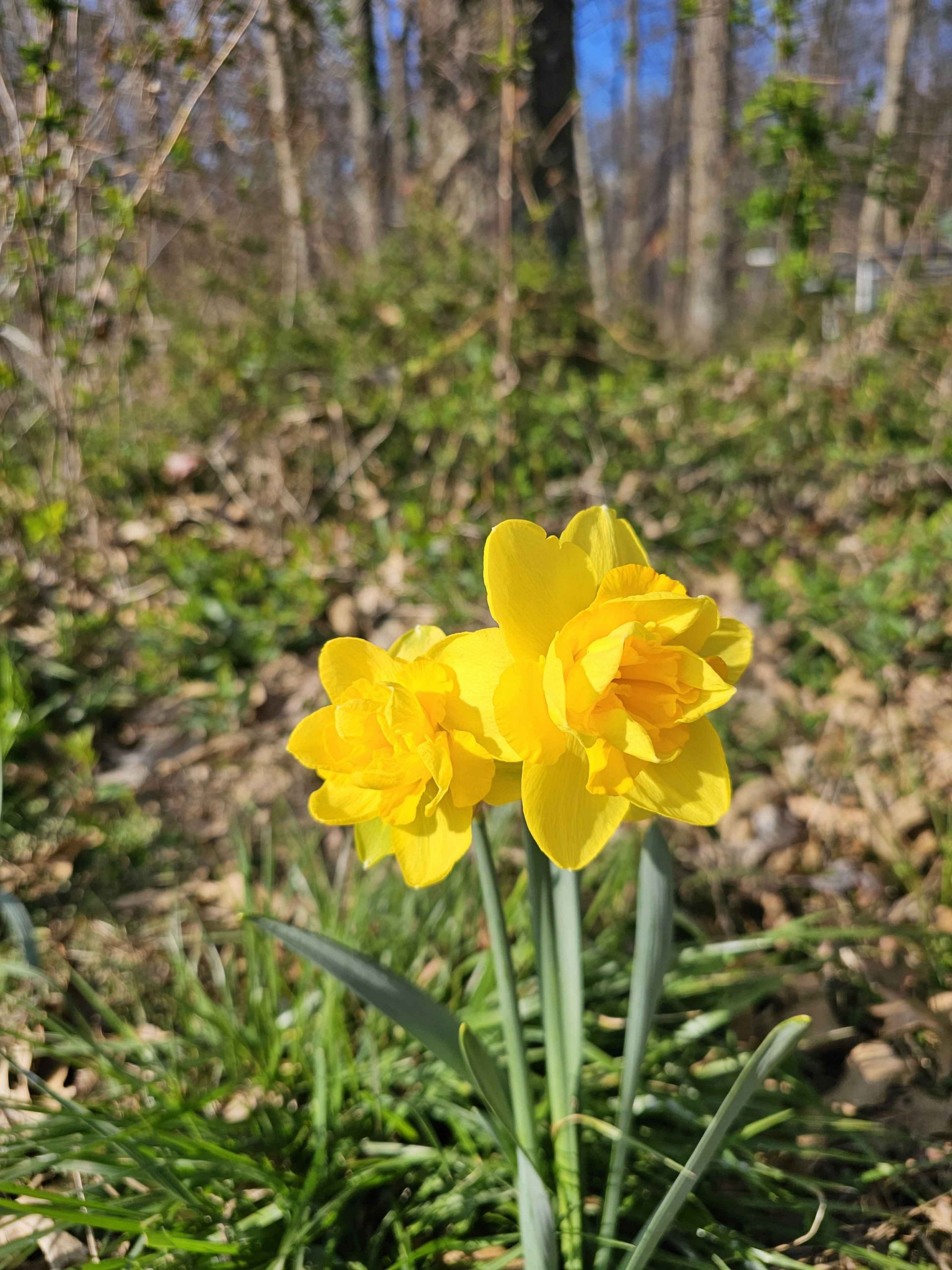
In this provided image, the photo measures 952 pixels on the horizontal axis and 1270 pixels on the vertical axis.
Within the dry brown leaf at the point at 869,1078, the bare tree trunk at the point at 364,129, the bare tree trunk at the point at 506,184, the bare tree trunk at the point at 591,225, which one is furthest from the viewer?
the bare tree trunk at the point at 591,225

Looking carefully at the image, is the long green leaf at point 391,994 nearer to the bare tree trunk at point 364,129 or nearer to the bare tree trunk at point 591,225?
the bare tree trunk at point 591,225

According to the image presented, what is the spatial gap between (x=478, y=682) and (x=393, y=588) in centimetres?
238

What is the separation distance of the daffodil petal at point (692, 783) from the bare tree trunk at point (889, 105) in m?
4.43

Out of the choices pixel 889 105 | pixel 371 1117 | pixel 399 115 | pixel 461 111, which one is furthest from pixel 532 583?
pixel 889 105

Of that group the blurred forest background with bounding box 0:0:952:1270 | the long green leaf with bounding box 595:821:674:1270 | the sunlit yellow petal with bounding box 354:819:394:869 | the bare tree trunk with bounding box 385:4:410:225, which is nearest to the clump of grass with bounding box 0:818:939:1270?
the blurred forest background with bounding box 0:0:952:1270

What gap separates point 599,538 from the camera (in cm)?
87

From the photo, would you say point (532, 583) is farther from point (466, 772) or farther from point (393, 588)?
point (393, 588)

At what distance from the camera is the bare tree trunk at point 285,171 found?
3.49m

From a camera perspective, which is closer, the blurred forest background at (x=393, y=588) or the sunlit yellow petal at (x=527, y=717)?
the sunlit yellow petal at (x=527, y=717)

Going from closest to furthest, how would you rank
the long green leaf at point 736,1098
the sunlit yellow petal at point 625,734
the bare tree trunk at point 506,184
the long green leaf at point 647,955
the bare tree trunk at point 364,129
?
the sunlit yellow petal at point 625,734 < the long green leaf at point 736,1098 < the long green leaf at point 647,955 < the bare tree trunk at point 506,184 < the bare tree trunk at point 364,129

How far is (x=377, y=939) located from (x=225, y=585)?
1.82 meters

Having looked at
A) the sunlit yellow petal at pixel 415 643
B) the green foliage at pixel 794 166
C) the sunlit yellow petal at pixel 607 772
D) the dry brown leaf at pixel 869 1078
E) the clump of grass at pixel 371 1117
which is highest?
the green foliage at pixel 794 166

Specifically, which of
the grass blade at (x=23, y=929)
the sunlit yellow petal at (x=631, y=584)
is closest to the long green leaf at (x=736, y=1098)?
the sunlit yellow petal at (x=631, y=584)

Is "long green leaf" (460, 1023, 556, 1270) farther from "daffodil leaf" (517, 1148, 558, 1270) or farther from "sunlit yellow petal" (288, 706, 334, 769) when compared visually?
"sunlit yellow petal" (288, 706, 334, 769)
